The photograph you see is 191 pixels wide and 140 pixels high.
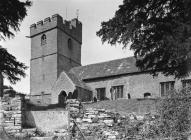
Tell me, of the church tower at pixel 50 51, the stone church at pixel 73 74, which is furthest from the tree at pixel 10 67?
the church tower at pixel 50 51

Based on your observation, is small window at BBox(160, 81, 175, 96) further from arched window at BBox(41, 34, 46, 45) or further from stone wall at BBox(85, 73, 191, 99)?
arched window at BBox(41, 34, 46, 45)

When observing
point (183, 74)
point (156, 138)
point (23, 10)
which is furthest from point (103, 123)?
point (23, 10)

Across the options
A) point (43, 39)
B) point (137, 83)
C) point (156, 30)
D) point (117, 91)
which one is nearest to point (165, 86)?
point (137, 83)

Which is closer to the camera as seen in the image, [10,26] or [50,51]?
[10,26]

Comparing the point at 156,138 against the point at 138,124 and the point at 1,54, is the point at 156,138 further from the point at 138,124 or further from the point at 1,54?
the point at 1,54

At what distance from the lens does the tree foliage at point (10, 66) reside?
61.8 feet

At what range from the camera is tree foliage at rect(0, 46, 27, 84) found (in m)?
18.8

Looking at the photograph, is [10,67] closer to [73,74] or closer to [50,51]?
[73,74]

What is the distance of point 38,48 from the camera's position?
1783 inches

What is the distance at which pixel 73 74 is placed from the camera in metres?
34.8

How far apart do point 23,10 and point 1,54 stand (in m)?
3.39

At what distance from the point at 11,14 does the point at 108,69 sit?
54.9 feet

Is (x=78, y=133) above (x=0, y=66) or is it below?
below

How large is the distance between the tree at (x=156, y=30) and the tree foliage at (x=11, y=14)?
6422 millimetres
